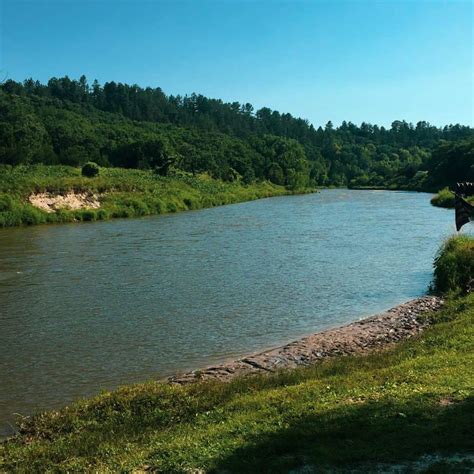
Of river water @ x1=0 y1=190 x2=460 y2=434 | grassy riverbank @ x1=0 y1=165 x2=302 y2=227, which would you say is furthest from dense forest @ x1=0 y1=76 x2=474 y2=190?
river water @ x1=0 y1=190 x2=460 y2=434

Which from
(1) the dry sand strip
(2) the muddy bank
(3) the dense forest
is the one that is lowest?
(1) the dry sand strip

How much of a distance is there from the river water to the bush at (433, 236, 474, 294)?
1.08 m

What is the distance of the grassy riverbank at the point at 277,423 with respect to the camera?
7582mm

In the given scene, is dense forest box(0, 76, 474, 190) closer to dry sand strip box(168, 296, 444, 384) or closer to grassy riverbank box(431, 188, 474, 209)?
grassy riverbank box(431, 188, 474, 209)

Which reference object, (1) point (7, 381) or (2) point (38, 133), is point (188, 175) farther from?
(1) point (7, 381)

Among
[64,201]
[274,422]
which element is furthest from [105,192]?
[274,422]

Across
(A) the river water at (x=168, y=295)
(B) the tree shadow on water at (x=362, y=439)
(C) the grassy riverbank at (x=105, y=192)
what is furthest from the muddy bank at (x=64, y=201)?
(B) the tree shadow on water at (x=362, y=439)

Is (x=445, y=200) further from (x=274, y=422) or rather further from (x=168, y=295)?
(x=274, y=422)

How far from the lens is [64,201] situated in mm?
62344

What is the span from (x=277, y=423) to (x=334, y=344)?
24.4 feet

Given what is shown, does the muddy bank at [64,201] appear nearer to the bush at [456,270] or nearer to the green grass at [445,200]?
the green grass at [445,200]

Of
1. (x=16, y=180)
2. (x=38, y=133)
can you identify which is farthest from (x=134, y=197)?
(x=38, y=133)

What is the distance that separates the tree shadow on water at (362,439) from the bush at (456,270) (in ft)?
44.6

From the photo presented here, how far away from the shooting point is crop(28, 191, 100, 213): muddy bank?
59.7 metres
